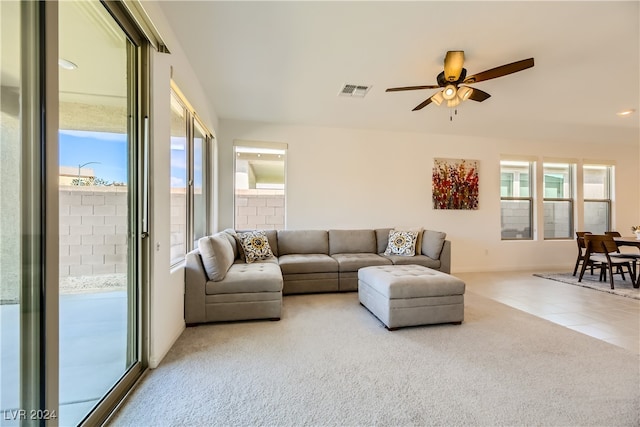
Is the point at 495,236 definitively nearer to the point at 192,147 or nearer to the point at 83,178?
the point at 192,147

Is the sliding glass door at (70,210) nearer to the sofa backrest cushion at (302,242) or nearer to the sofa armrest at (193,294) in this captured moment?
the sofa armrest at (193,294)

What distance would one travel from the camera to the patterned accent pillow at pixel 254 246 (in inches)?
144

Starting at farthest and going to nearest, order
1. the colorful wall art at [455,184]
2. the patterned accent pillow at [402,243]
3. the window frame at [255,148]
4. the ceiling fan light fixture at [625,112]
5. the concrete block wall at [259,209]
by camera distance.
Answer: the colorful wall art at [455,184] → the concrete block wall at [259,209] → the window frame at [255,148] → the patterned accent pillow at [402,243] → the ceiling fan light fixture at [625,112]

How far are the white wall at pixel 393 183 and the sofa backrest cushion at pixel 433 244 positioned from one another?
2.65 ft

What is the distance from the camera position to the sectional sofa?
268cm

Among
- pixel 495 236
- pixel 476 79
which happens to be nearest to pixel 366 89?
pixel 476 79

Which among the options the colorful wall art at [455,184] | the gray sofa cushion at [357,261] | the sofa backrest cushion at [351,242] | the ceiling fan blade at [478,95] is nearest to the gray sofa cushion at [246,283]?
the gray sofa cushion at [357,261]

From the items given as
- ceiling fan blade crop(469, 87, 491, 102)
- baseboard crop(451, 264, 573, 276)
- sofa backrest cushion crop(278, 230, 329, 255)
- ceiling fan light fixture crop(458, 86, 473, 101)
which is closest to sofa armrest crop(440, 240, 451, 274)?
baseboard crop(451, 264, 573, 276)

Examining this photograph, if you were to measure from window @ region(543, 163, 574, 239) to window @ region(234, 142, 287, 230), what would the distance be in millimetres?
5326

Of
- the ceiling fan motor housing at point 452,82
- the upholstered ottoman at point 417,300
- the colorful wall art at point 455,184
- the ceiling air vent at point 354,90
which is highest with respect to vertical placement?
the ceiling air vent at point 354,90

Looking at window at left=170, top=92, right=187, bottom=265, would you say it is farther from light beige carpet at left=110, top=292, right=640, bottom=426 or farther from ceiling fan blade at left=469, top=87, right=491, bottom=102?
ceiling fan blade at left=469, top=87, right=491, bottom=102

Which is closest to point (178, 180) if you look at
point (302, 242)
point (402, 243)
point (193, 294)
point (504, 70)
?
point (193, 294)

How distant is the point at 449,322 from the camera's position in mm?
2695

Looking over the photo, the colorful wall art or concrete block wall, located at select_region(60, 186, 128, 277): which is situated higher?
the colorful wall art
